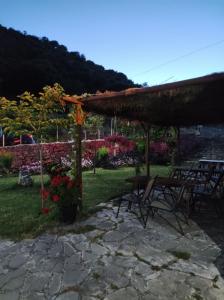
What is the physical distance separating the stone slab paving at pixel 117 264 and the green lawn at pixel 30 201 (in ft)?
1.27

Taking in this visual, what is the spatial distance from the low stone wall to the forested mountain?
10365 millimetres

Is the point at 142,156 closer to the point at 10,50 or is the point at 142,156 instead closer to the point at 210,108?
the point at 210,108

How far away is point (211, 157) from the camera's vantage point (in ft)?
46.6

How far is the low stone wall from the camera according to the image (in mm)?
10555

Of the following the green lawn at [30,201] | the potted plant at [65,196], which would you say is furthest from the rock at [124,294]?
the potted plant at [65,196]

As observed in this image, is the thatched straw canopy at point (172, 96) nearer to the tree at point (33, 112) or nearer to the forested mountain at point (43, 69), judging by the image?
the tree at point (33, 112)

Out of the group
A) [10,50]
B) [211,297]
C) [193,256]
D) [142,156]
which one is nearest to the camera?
[211,297]

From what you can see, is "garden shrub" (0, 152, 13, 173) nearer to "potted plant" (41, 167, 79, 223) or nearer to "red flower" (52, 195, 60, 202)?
"potted plant" (41, 167, 79, 223)

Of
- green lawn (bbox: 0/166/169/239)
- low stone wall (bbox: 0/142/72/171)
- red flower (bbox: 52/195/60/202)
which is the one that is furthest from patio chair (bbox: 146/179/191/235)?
low stone wall (bbox: 0/142/72/171)

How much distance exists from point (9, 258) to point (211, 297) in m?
2.24

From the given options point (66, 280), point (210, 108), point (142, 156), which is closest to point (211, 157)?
point (142, 156)

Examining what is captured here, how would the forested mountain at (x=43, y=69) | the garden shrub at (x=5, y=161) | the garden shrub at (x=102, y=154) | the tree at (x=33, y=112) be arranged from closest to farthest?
the tree at (x=33, y=112), the garden shrub at (x=5, y=161), the garden shrub at (x=102, y=154), the forested mountain at (x=43, y=69)

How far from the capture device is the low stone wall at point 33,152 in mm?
10555

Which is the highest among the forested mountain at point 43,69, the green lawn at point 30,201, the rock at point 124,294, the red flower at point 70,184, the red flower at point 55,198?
the forested mountain at point 43,69
